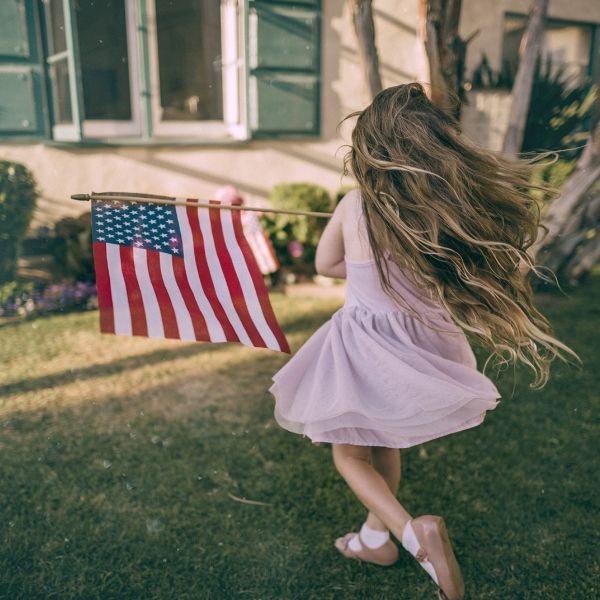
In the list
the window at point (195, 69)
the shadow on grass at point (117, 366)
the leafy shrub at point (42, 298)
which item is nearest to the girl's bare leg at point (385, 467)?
the shadow on grass at point (117, 366)

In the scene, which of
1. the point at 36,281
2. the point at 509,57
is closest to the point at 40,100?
the point at 36,281

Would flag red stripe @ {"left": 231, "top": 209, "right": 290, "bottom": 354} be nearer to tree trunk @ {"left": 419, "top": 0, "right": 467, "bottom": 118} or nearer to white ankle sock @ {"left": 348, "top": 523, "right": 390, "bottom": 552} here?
white ankle sock @ {"left": 348, "top": 523, "right": 390, "bottom": 552}

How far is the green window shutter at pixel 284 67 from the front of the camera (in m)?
6.14

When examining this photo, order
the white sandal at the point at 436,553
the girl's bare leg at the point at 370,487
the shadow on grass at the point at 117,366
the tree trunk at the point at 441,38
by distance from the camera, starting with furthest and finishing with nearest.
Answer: the shadow on grass at the point at 117,366 < the tree trunk at the point at 441,38 < the girl's bare leg at the point at 370,487 < the white sandal at the point at 436,553

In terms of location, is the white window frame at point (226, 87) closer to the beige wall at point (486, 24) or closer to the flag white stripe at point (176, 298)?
the beige wall at point (486, 24)

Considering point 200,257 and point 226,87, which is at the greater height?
point 226,87

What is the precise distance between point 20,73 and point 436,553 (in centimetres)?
529

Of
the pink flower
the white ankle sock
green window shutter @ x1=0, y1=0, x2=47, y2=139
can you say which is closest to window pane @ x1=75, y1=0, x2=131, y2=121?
green window shutter @ x1=0, y1=0, x2=47, y2=139

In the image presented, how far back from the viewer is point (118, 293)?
2312 millimetres

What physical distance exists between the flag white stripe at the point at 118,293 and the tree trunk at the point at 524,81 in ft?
10.3

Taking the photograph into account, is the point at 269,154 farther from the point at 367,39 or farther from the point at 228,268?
the point at 228,268

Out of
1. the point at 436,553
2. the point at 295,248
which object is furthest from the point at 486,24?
the point at 436,553

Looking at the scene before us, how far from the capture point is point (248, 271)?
2.41m

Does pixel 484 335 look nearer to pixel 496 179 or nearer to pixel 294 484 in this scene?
pixel 496 179
